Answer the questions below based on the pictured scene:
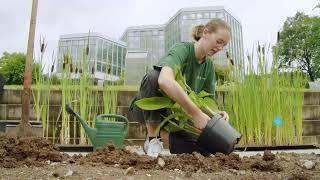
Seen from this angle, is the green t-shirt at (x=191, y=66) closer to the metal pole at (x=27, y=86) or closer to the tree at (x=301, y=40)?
the metal pole at (x=27, y=86)

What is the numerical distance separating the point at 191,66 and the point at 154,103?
60 centimetres

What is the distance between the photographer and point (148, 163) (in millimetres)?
1257

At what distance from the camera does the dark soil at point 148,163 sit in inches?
46.5

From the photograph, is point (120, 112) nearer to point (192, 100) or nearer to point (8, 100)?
point (8, 100)

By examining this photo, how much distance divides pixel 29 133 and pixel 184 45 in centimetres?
131

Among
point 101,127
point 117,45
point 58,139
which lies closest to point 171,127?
point 101,127

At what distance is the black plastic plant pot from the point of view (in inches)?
52.7

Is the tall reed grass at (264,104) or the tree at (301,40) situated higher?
the tree at (301,40)

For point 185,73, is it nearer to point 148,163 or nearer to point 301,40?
point 148,163

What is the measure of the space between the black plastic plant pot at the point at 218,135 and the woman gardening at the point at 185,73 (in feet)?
0.69

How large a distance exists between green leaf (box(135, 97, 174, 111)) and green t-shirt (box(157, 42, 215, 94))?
0.24 metres

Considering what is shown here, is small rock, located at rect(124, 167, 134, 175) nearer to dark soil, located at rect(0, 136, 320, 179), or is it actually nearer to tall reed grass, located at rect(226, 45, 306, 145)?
dark soil, located at rect(0, 136, 320, 179)

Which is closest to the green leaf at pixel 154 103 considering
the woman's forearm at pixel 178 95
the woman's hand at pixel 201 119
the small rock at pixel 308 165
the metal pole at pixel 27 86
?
the woman's forearm at pixel 178 95

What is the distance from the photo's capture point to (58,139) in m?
3.45
